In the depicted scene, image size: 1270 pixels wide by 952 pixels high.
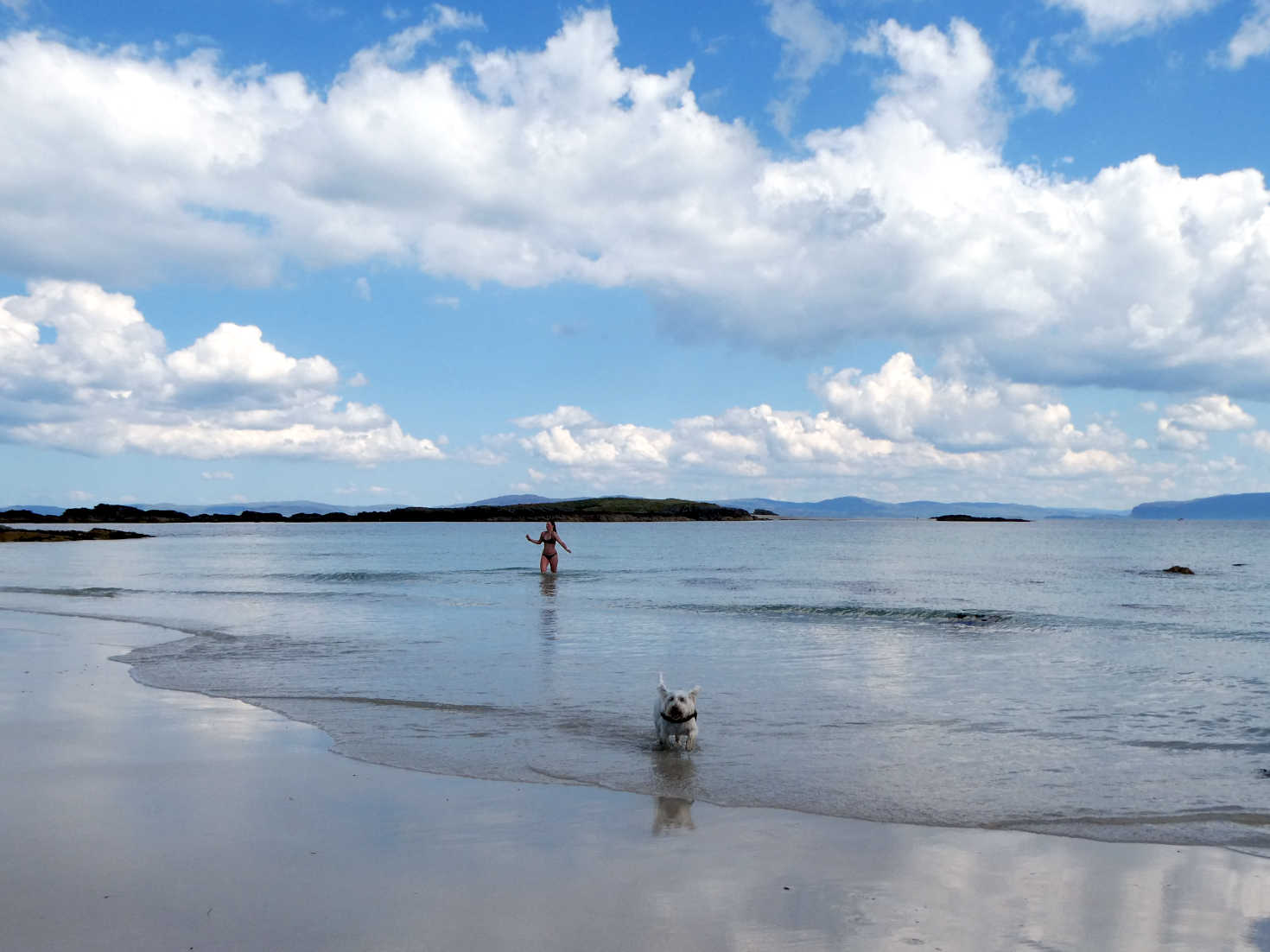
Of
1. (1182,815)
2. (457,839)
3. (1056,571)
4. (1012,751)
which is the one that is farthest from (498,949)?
(1056,571)

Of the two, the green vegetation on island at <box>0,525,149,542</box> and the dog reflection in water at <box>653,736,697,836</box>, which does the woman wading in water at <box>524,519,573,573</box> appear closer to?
the dog reflection in water at <box>653,736,697,836</box>

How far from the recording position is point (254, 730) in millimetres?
11156

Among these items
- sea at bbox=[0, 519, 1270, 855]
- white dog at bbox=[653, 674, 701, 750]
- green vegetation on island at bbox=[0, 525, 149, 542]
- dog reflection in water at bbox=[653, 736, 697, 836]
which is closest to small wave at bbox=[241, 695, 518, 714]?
sea at bbox=[0, 519, 1270, 855]

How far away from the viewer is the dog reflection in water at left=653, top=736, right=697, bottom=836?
783 cm

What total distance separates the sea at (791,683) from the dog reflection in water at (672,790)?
0.06m

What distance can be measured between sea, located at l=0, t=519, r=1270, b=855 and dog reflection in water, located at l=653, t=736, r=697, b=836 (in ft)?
0.18

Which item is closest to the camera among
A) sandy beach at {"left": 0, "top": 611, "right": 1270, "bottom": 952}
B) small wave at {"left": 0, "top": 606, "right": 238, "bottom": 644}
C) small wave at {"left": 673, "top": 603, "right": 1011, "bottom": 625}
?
sandy beach at {"left": 0, "top": 611, "right": 1270, "bottom": 952}

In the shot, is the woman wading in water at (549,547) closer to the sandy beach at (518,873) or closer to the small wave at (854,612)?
the small wave at (854,612)

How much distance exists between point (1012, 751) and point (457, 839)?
6.66 m

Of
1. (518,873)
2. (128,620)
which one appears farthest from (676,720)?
(128,620)

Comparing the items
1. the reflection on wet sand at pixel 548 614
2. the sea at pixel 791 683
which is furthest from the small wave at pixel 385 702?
the reflection on wet sand at pixel 548 614

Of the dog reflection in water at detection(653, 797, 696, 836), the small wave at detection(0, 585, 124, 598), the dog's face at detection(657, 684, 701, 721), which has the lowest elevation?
the small wave at detection(0, 585, 124, 598)

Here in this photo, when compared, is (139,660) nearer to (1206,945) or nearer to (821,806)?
(821,806)

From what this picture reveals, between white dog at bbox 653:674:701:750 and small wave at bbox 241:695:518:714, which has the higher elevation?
white dog at bbox 653:674:701:750
